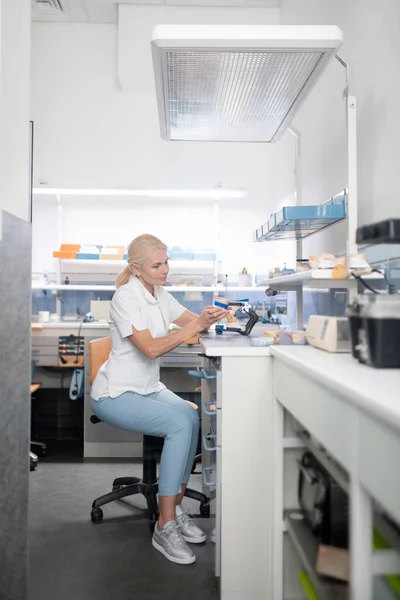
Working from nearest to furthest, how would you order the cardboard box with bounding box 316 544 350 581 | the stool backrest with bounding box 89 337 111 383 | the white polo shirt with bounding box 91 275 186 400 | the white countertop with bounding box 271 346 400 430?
the white countertop with bounding box 271 346 400 430
the cardboard box with bounding box 316 544 350 581
the white polo shirt with bounding box 91 275 186 400
the stool backrest with bounding box 89 337 111 383

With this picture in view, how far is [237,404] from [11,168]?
1071 mm

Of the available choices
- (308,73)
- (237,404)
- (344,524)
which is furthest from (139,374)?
(308,73)

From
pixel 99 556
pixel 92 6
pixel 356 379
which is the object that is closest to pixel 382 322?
pixel 356 379

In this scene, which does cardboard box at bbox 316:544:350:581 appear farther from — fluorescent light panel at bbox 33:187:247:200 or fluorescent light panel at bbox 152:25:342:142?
fluorescent light panel at bbox 33:187:247:200

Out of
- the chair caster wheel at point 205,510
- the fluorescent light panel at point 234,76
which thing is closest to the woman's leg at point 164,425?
the chair caster wheel at point 205,510

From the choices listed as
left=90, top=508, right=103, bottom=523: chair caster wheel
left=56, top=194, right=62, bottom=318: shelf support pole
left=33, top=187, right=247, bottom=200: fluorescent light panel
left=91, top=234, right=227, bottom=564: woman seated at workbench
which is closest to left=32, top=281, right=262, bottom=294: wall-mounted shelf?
left=56, top=194, right=62, bottom=318: shelf support pole

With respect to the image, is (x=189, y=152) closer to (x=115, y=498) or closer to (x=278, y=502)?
(x=115, y=498)

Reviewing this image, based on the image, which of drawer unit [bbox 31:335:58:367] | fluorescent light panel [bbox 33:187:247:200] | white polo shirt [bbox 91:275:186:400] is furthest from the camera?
fluorescent light panel [bbox 33:187:247:200]

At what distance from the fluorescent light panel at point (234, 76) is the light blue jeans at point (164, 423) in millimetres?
1348

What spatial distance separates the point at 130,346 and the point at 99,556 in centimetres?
88

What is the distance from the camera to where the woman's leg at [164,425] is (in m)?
2.01

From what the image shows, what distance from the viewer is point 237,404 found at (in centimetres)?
169

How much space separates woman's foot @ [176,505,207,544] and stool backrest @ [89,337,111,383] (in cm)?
87

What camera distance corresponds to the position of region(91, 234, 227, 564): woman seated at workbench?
6.61 ft
